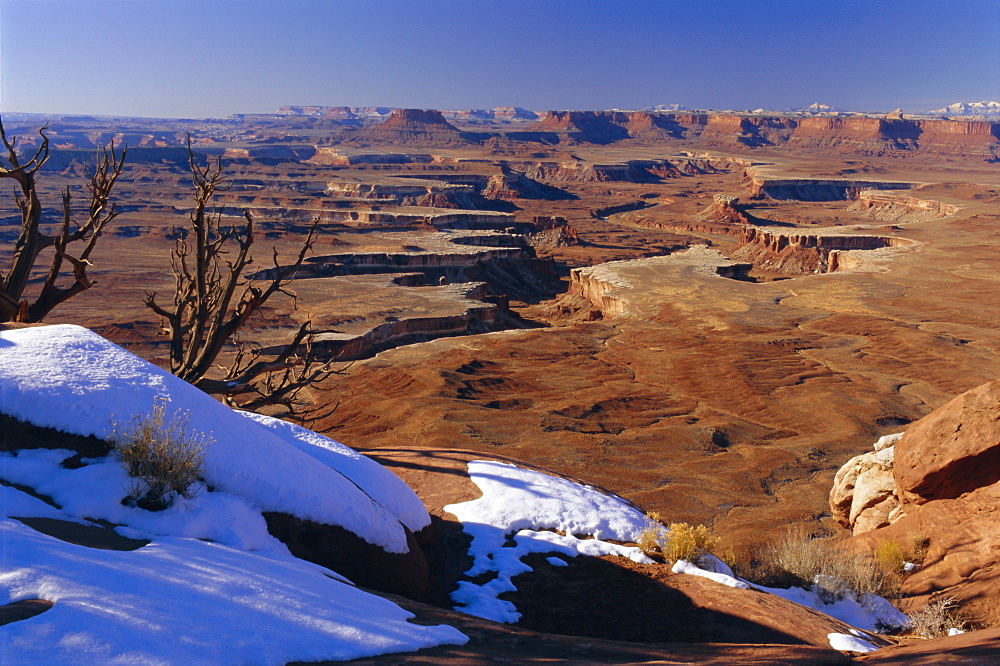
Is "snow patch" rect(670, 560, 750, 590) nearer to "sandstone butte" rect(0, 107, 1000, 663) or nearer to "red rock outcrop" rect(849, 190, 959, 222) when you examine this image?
"sandstone butte" rect(0, 107, 1000, 663)

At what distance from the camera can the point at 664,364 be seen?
3353cm

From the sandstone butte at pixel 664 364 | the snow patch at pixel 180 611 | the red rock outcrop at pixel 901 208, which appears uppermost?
the red rock outcrop at pixel 901 208

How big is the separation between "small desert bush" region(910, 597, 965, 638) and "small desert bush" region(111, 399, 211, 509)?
7813mm

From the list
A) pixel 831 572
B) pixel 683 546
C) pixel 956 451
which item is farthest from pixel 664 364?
pixel 683 546

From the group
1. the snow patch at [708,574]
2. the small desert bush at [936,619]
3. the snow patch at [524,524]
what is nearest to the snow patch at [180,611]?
the snow patch at [524,524]

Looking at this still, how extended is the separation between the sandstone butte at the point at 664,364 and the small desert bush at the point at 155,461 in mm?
2356

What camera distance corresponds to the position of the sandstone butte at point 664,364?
9.43m

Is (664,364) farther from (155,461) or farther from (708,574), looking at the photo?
(155,461)

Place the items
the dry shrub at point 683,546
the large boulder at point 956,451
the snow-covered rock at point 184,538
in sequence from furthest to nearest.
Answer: the large boulder at point 956,451 → the dry shrub at point 683,546 → the snow-covered rock at point 184,538

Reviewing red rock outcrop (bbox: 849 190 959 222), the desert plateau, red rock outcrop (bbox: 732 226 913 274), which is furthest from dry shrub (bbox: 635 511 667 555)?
red rock outcrop (bbox: 849 190 959 222)

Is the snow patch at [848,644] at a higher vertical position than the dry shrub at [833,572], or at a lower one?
higher

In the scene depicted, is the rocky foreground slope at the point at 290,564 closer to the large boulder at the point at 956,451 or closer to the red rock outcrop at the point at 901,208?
the large boulder at the point at 956,451

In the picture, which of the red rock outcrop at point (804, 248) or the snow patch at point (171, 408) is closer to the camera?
the snow patch at point (171, 408)

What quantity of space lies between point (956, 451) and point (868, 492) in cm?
266
